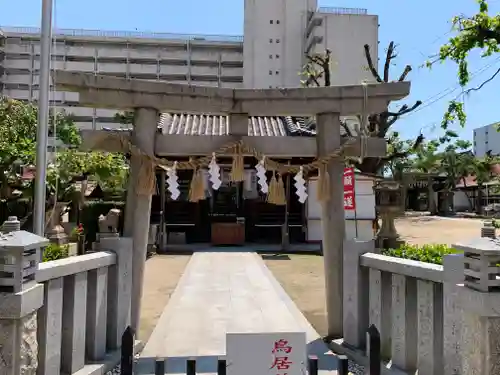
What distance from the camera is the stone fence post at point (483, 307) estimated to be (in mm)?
2955

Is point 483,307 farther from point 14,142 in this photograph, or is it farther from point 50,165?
point 14,142

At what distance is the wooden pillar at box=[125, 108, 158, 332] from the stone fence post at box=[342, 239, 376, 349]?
8.17ft

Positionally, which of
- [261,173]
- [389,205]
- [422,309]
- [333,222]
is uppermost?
[261,173]

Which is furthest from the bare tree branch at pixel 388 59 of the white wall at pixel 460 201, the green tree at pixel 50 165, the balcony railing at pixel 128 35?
the balcony railing at pixel 128 35

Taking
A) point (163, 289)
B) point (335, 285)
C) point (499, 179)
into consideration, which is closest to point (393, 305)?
point (335, 285)

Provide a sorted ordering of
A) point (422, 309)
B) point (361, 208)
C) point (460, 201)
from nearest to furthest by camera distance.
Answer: point (422, 309), point (361, 208), point (460, 201)

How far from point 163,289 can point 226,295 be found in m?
1.69

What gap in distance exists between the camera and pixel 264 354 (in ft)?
10.3

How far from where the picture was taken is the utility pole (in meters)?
7.84

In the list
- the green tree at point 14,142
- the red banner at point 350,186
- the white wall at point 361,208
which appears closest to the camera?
the red banner at point 350,186

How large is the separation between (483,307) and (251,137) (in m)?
3.28

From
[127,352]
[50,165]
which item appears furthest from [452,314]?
[50,165]

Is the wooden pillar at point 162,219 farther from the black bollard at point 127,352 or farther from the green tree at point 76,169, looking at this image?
the black bollard at point 127,352

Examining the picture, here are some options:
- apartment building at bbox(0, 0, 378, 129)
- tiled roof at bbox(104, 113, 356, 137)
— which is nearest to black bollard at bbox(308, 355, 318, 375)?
tiled roof at bbox(104, 113, 356, 137)
